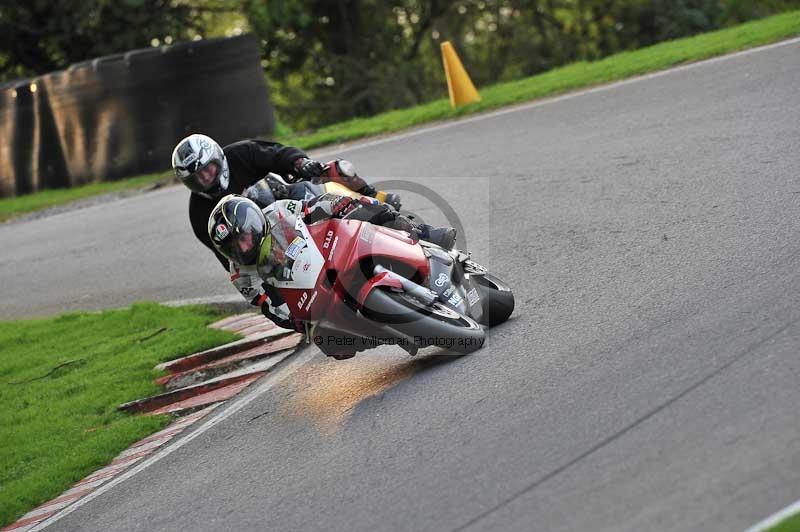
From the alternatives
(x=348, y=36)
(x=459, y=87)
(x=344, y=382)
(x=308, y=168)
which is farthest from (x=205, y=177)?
(x=348, y=36)

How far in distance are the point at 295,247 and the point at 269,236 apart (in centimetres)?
18

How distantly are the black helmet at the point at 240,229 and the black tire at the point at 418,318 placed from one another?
785 millimetres

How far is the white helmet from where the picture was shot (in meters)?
8.03

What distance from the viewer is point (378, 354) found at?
841 cm

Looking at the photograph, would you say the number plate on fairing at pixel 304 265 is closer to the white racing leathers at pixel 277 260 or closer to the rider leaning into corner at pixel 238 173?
the white racing leathers at pixel 277 260

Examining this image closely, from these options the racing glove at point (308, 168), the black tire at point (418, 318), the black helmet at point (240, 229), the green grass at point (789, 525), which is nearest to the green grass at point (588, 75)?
the racing glove at point (308, 168)

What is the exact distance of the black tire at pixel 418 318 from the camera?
707cm

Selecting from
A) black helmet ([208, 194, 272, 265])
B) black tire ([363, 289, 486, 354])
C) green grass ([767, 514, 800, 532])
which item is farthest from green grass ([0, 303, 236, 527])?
green grass ([767, 514, 800, 532])

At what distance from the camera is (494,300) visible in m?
7.79

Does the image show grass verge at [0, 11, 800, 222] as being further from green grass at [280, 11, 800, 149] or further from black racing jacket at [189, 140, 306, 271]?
black racing jacket at [189, 140, 306, 271]

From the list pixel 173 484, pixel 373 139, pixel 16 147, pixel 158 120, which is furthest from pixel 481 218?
pixel 16 147

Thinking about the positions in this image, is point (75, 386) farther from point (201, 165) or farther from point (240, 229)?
point (240, 229)

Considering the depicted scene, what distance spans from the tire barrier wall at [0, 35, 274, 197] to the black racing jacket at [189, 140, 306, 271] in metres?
9.32

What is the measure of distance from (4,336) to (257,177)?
4.05m
